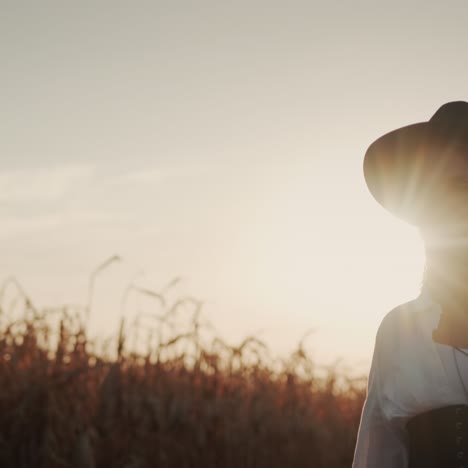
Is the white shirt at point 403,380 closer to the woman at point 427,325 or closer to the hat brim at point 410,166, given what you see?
the woman at point 427,325

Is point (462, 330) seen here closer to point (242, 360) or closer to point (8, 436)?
point (8, 436)

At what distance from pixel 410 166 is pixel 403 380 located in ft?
2.51

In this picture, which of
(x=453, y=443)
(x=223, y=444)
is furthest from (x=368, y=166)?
(x=223, y=444)

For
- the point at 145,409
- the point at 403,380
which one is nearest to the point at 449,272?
the point at 403,380

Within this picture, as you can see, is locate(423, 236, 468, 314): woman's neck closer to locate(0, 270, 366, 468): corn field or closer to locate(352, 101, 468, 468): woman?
locate(352, 101, 468, 468): woman

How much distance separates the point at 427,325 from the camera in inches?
108

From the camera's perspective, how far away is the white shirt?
260cm

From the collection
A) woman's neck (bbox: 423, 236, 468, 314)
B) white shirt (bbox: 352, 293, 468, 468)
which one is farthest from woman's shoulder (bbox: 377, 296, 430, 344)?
woman's neck (bbox: 423, 236, 468, 314)

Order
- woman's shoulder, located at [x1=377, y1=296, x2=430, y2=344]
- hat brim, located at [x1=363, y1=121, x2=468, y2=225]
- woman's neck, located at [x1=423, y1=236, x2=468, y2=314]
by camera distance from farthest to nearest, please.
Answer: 1. woman's shoulder, located at [x1=377, y1=296, x2=430, y2=344]
2. hat brim, located at [x1=363, y1=121, x2=468, y2=225]
3. woman's neck, located at [x1=423, y1=236, x2=468, y2=314]

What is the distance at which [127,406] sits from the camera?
4941 millimetres

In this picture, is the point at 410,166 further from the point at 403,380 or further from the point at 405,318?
the point at 403,380

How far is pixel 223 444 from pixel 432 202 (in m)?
3.55

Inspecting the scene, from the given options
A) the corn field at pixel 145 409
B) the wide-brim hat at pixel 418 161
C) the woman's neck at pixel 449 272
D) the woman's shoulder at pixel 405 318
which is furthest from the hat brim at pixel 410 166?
the corn field at pixel 145 409

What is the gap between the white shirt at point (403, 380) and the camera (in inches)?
102
